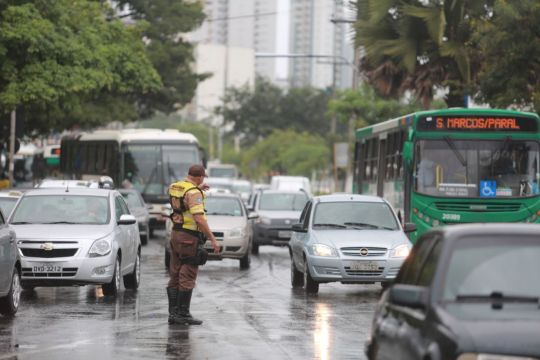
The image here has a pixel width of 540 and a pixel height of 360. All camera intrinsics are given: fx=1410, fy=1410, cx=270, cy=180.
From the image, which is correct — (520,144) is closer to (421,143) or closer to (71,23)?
(421,143)

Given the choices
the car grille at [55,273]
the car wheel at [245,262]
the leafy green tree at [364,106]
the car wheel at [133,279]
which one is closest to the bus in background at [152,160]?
the leafy green tree at [364,106]

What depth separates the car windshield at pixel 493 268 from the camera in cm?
857

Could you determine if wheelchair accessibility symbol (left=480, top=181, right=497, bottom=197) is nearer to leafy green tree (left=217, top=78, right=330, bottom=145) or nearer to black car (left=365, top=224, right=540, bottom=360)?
black car (left=365, top=224, right=540, bottom=360)

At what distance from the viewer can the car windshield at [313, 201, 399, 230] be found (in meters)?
22.2

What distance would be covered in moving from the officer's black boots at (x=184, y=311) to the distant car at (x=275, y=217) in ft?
58.7

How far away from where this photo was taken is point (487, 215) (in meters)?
26.2

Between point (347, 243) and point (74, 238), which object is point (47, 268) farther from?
point (347, 243)

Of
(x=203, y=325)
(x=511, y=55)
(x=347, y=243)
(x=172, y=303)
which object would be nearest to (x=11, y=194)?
(x=347, y=243)

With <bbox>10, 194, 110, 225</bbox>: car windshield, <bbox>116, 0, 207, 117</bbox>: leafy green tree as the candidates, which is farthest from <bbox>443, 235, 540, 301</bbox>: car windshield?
<bbox>116, 0, 207, 117</bbox>: leafy green tree

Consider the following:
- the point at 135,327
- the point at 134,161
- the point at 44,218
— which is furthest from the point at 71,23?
the point at 135,327

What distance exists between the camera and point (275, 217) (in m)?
35.3

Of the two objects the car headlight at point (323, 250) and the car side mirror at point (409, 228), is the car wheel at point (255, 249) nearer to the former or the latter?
the car side mirror at point (409, 228)

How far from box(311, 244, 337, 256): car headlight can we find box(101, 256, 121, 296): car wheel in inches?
118

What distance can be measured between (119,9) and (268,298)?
153 feet
